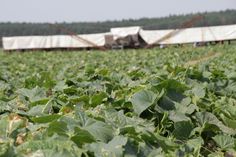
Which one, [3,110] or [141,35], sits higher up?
[3,110]

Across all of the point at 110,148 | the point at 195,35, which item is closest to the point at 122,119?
the point at 110,148

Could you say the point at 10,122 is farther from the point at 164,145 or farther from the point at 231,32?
the point at 231,32

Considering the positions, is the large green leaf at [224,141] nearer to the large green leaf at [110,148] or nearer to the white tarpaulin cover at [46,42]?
the large green leaf at [110,148]

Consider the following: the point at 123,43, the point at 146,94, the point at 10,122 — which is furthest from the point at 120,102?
the point at 123,43

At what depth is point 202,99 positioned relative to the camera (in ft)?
12.4

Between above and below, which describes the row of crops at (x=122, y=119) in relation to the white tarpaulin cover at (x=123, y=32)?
above

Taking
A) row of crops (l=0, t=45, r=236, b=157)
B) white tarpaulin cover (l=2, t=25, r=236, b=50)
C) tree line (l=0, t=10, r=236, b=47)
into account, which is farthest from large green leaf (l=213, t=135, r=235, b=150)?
tree line (l=0, t=10, r=236, b=47)

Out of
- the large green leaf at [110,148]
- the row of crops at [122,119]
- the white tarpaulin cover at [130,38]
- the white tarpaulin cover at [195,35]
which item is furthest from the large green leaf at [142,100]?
the white tarpaulin cover at [195,35]

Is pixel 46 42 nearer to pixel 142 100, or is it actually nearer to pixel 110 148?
pixel 142 100

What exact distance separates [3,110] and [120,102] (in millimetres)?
736

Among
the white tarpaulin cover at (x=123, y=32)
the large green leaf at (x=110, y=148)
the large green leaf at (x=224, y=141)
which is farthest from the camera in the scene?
the white tarpaulin cover at (x=123, y=32)

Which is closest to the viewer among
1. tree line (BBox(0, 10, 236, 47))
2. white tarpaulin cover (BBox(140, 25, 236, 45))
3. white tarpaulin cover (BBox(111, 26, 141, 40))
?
white tarpaulin cover (BBox(111, 26, 141, 40))

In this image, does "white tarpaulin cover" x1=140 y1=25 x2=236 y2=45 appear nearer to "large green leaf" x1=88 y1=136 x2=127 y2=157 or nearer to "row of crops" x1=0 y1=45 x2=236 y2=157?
"row of crops" x1=0 y1=45 x2=236 y2=157

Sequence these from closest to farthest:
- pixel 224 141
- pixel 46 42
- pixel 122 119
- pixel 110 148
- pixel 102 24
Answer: pixel 110 148, pixel 122 119, pixel 224 141, pixel 46 42, pixel 102 24
